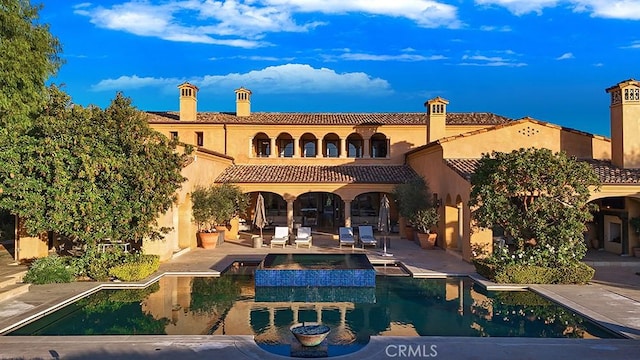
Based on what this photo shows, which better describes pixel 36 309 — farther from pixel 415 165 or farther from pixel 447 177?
pixel 415 165

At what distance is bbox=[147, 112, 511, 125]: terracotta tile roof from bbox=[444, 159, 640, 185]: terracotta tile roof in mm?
9028

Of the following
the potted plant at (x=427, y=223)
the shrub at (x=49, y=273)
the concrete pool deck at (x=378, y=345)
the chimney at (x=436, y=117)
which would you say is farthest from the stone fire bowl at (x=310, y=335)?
the chimney at (x=436, y=117)

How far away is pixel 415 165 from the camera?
26594mm

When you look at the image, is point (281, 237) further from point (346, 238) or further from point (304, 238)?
point (346, 238)

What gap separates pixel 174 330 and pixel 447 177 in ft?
45.8

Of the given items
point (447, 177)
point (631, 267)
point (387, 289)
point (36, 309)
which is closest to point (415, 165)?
point (447, 177)

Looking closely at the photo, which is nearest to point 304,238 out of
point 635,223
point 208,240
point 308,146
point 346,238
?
point 346,238

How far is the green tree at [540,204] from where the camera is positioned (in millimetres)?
14125

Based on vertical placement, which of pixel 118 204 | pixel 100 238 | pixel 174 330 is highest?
pixel 118 204

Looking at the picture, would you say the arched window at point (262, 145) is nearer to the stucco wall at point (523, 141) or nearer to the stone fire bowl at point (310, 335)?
the stucco wall at point (523, 141)

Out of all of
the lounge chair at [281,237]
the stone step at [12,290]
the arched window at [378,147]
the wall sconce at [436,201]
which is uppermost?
the arched window at [378,147]

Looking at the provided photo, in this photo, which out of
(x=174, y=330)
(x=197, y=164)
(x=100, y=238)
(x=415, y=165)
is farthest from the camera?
(x=415, y=165)

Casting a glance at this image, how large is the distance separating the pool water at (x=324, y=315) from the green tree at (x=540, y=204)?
86.0 inches
